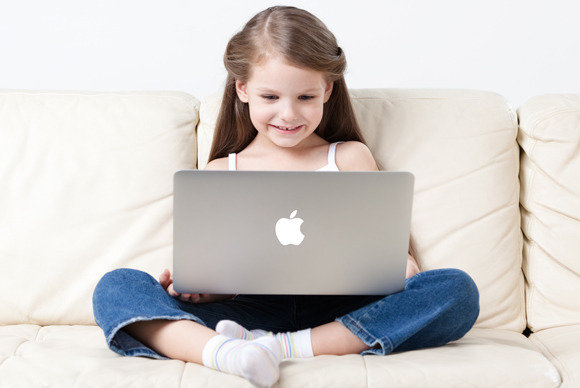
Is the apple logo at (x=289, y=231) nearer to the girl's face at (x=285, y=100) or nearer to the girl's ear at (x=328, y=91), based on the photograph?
the girl's face at (x=285, y=100)

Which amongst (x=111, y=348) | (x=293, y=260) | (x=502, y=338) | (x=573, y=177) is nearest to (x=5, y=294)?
(x=111, y=348)

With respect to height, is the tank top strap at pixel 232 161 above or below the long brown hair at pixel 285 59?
below

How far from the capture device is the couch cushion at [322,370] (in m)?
1.20

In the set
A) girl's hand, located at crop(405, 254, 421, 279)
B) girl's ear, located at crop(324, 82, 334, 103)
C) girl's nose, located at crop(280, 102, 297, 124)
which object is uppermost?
girl's ear, located at crop(324, 82, 334, 103)

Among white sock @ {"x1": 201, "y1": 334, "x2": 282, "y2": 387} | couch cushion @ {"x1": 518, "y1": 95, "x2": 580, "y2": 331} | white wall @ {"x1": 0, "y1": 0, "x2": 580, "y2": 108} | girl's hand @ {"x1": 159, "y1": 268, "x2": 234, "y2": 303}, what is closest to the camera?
white sock @ {"x1": 201, "y1": 334, "x2": 282, "y2": 387}

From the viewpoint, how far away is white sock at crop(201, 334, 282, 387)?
116cm

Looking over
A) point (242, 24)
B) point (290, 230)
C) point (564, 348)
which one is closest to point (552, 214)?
point (564, 348)

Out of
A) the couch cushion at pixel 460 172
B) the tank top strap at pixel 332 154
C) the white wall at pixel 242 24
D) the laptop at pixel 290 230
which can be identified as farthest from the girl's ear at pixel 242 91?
the laptop at pixel 290 230

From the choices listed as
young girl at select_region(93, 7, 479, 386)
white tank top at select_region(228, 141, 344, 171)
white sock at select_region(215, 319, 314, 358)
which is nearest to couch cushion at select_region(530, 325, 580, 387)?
young girl at select_region(93, 7, 479, 386)

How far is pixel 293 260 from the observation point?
4.23 feet

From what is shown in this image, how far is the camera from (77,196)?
177 centimetres

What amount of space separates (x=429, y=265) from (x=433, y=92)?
1.48ft

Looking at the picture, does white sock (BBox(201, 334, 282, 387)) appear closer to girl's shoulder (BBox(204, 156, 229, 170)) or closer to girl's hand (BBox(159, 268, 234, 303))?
girl's hand (BBox(159, 268, 234, 303))

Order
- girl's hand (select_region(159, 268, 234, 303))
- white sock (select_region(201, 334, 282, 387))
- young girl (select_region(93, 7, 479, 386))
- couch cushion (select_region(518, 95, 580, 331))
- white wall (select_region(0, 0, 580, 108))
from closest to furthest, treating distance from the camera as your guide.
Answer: white sock (select_region(201, 334, 282, 387)) → young girl (select_region(93, 7, 479, 386)) → girl's hand (select_region(159, 268, 234, 303)) → couch cushion (select_region(518, 95, 580, 331)) → white wall (select_region(0, 0, 580, 108))
